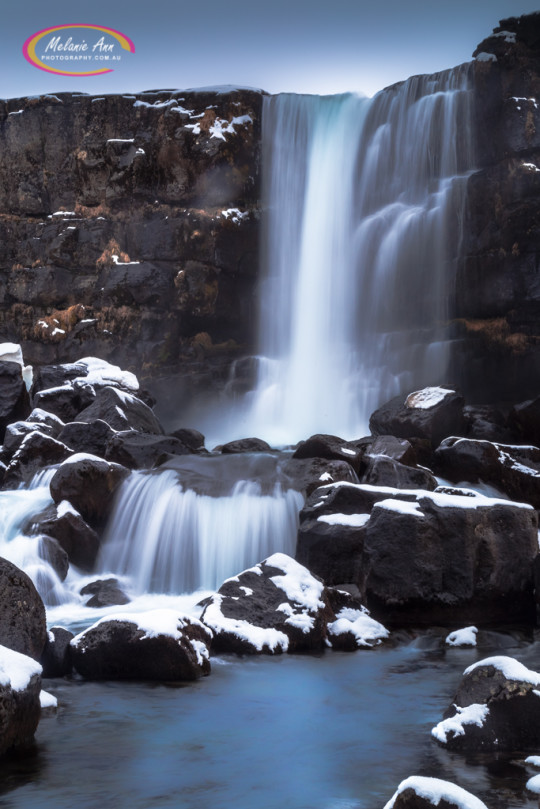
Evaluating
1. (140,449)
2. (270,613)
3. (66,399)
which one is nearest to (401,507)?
(270,613)

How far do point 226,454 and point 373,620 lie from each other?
19.6 feet

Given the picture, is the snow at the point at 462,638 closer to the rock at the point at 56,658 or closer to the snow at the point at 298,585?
the snow at the point at 298,585

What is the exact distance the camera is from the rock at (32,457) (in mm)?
12633

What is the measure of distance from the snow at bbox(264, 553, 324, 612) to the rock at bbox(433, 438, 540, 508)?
5.54 m

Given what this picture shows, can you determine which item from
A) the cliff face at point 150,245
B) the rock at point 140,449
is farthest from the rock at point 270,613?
the cliff face at point 150,245

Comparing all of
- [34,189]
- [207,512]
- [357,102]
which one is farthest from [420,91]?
[207,512]

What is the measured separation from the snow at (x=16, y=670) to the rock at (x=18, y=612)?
3.44 ft

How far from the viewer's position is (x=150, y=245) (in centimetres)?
2291

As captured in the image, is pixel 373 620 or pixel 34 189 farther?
pixel 34 189

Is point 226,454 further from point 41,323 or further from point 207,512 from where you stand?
point 41,323

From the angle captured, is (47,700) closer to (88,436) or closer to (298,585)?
(298,585)

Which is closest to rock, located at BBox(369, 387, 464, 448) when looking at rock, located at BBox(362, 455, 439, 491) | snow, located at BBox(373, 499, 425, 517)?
rock, located at BBox(362, 455, 439, 491)

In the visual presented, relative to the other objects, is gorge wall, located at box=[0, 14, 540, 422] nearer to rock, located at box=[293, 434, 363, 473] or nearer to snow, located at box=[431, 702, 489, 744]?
rock, located at box=[293, 434, 363, 473]

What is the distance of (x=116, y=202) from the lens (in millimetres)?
23484
